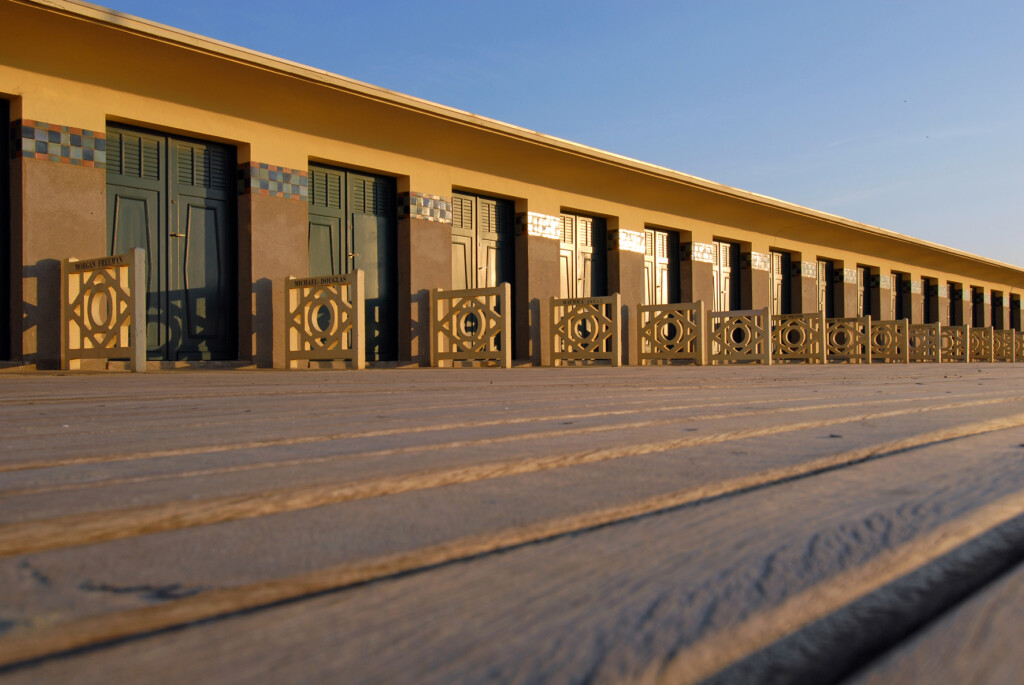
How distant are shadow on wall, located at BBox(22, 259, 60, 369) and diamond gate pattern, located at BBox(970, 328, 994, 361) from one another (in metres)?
18.0

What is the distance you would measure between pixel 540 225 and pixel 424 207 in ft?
6.48

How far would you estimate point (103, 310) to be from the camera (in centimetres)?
698

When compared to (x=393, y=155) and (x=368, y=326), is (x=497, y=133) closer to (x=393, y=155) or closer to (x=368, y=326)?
(x=393, y=155)

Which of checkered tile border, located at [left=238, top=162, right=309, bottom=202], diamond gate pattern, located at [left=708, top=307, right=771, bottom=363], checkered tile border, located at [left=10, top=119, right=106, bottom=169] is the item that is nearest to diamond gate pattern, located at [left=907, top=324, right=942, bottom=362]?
diamond gate pattern, located at [left=708, top=307, right=771, bottom=363]

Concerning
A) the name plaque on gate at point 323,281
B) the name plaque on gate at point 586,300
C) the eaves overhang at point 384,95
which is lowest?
the name plaque on gate at point 586,300

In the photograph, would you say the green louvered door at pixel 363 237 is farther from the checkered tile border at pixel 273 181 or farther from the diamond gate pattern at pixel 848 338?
the diamond gate pattern at pixel 848 338

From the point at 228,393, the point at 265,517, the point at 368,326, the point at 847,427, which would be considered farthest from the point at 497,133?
the point at 265,517

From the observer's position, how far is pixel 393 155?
9688 millimetres

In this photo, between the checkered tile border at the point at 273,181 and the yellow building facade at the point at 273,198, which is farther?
the checkered tile border at the point at 273,181

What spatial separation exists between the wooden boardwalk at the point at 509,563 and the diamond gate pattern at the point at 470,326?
652 centimetres

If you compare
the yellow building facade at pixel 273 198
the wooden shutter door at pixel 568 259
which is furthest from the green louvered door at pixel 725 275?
the wooden shutter door at pixel 568 259

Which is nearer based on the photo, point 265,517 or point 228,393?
point 265,517

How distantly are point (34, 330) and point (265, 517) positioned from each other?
24.1 ft

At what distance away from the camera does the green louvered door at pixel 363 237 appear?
9.19 meters
